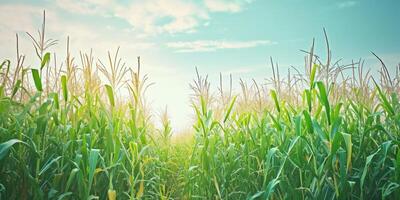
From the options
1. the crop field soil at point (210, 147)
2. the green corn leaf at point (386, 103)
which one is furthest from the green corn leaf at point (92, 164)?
the green corn leaf at point (386, 103)

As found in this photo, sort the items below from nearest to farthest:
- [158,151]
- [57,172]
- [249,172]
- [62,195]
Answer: [62,195]
[57,172]
[249,172]
[158,151]

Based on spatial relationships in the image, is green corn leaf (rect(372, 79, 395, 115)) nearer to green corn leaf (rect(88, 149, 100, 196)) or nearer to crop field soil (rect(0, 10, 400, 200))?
crop field soil (rect(0, 10, 400, 200))

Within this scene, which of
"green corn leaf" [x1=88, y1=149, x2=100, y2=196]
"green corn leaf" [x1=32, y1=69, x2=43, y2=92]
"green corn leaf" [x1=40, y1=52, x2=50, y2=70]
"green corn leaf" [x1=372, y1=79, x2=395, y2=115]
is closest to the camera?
"green corn leaf" [x1=88, y1=149, x2=100, y2=196]

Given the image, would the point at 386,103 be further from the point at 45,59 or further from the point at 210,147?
the point at 45,59

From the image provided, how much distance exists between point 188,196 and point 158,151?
4.67 ft

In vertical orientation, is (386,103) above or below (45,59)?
below

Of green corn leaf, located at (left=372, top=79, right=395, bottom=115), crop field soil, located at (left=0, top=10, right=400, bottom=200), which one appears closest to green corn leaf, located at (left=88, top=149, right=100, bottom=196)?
crop field soil, located at (left=0, top=10, right=400, bottom=200)

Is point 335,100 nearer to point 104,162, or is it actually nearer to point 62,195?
point 104,162

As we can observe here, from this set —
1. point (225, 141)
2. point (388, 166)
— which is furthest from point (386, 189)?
point (225, 141)

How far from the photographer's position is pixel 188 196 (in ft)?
16.7

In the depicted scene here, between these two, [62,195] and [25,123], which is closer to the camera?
[62,195]

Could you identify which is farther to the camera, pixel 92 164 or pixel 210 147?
pixel 210 147

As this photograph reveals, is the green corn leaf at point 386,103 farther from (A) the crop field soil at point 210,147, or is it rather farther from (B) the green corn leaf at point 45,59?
(B) the green corn leaf at point 45,59

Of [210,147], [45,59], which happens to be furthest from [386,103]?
[45,59]
